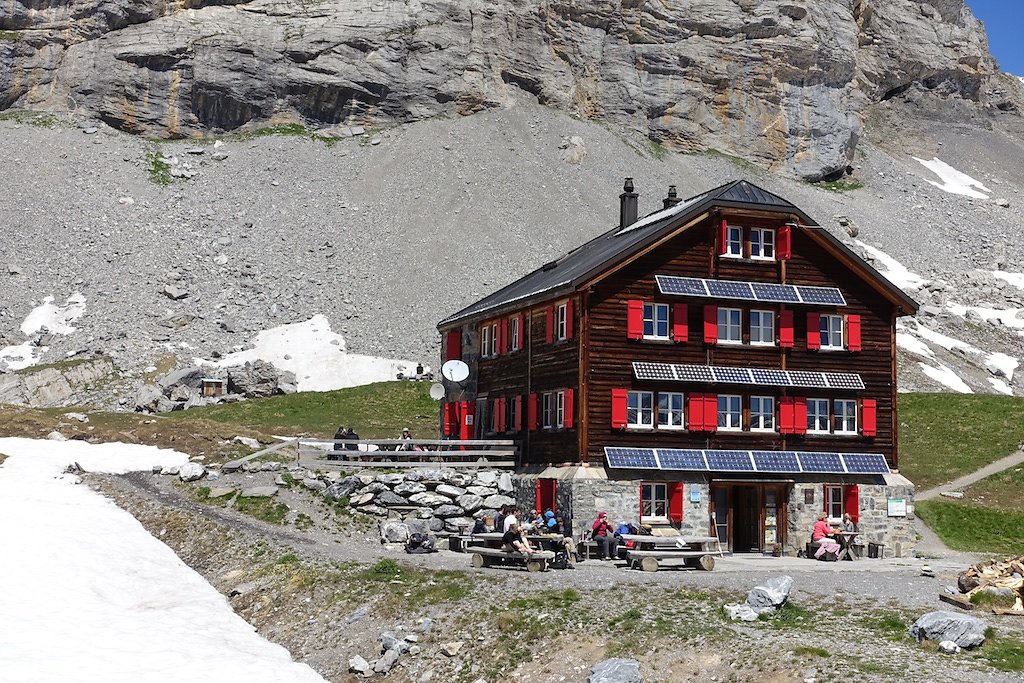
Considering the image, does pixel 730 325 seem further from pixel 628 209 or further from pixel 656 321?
pixel 628 209

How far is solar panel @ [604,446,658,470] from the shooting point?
38.8 m

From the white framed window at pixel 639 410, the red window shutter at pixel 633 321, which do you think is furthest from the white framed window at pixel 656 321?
the white framed window at pixel 639 410

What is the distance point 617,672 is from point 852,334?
2411 centimetres

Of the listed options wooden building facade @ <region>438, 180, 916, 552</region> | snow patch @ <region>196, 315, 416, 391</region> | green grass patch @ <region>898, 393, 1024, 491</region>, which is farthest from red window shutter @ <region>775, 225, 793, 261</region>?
snow patch @ <region>196, 315, 416, 391</region>

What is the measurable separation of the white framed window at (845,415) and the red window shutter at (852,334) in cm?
191

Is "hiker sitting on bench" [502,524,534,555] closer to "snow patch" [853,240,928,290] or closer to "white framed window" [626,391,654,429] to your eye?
"white framed window" [626,391,654,429]

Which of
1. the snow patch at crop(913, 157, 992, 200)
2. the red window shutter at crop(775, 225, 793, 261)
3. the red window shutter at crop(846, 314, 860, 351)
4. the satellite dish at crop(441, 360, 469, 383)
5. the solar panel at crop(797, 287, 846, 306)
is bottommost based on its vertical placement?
the satellite dish at crop(441, 360, 469, 383)

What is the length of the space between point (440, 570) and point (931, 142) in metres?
131

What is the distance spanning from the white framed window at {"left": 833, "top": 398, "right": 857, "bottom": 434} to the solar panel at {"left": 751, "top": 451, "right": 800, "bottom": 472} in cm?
256

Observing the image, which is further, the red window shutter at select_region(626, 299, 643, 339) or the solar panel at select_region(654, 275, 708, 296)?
the solar panel at select_region(654, 275, 708, 296)

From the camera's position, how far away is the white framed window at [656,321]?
134 feet

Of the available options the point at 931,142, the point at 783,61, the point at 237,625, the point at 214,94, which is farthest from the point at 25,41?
the point at 237,625

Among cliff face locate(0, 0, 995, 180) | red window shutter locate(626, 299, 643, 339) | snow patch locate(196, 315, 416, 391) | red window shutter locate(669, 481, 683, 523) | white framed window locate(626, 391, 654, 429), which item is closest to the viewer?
red window shutter locate(669, 481, 683, 523)

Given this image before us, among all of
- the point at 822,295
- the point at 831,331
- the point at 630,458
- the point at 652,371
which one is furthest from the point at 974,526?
the point at 630,458
